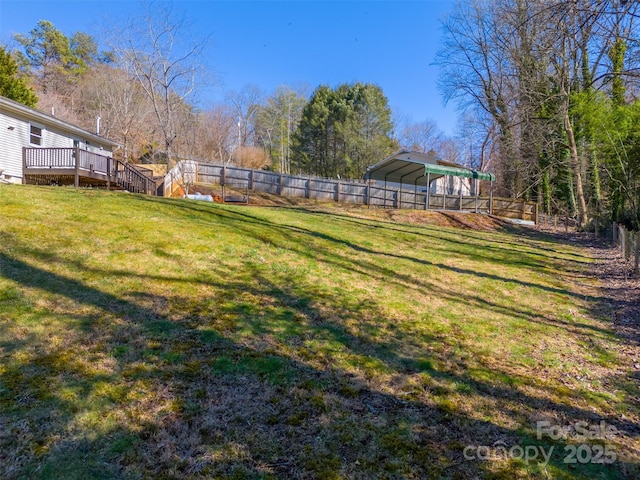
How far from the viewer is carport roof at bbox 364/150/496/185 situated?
21.3 meters

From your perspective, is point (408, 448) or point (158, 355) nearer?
point (408, 448)

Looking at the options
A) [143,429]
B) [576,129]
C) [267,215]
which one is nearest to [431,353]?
[143,429]

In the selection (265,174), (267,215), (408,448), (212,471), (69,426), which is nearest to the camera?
(212,471)

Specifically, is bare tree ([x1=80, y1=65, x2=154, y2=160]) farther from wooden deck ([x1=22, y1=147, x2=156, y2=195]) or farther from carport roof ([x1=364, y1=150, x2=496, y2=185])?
carport roof ([x1=364, y1=150, x2=496, y2=185])

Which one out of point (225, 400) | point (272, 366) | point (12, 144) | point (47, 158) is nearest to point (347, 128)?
point (47, 158)

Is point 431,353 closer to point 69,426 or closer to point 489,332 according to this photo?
point 489,332

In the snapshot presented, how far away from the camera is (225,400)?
2.62 metres

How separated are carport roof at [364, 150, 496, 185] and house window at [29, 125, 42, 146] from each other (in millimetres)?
17562

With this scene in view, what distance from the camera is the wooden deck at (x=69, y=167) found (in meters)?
14.7

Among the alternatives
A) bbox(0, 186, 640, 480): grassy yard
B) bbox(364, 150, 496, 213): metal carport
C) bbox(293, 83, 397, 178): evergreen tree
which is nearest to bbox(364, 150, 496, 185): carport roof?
bbox(364, 150, 496, 213): metal carport

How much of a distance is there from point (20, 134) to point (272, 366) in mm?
18095

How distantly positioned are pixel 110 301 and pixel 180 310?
72 centimetres

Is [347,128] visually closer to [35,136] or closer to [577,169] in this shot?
[577,169]

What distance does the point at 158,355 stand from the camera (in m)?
3.04
